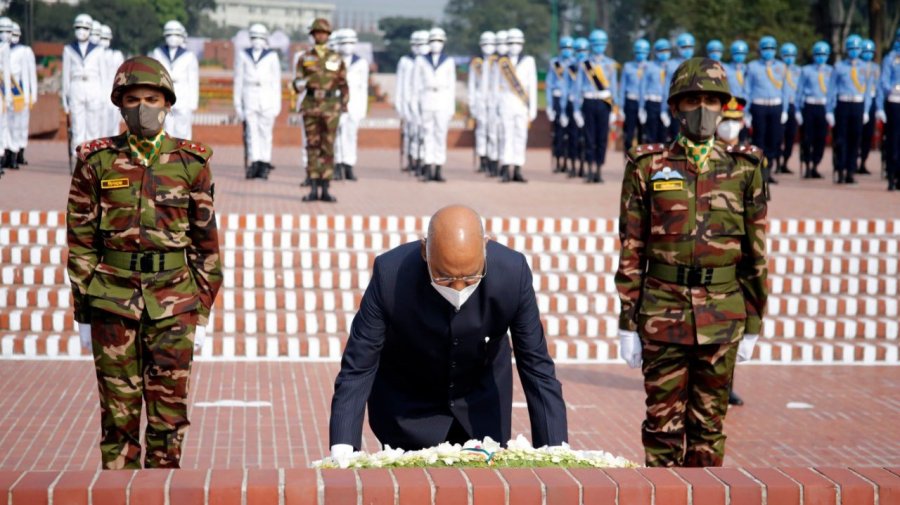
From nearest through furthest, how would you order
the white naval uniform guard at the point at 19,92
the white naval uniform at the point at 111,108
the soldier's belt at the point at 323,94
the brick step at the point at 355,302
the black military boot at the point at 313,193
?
1. the brick step at the point at 355,302
2. the black military boot at the point at 313,193
3. the soldier's belt at the point at 323,94
4. the white naval uniform at the point at 111,108
5. the white naval uniform guard at the point at 19,92

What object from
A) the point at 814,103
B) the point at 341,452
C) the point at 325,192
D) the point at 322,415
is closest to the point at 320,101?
the point at 325,192

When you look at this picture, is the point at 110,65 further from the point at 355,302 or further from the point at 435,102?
the point at 355,302

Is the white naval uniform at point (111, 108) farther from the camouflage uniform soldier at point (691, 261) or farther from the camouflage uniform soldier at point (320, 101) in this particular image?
the camouflage uniform soldier at point (691, 261)

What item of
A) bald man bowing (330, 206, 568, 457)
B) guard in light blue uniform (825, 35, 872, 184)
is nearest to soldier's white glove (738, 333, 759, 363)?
bald man bowing (330, 206, 568, 457)

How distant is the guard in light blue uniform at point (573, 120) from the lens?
60.0 feet

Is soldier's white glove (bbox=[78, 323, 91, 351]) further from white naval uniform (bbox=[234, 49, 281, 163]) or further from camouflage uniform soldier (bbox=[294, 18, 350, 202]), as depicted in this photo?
white naval uniform (bbox=[234, 49, 281, 163])

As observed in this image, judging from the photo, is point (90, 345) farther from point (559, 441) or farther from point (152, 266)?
point (559, 441)

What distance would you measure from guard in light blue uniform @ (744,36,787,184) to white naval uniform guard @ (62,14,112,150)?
8628 millimetres

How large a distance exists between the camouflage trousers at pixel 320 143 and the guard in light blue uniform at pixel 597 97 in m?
4.78

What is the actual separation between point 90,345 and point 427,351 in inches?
73.3

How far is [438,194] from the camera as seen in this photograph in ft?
50.6

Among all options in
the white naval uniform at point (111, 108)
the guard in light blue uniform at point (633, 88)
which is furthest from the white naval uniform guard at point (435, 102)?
the white naval uniform at point (111, 108)

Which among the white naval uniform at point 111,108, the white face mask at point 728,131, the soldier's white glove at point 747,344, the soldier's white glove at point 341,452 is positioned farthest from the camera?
the white naval uniform at point 111,108

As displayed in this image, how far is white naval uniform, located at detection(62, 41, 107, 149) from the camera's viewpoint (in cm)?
1664
